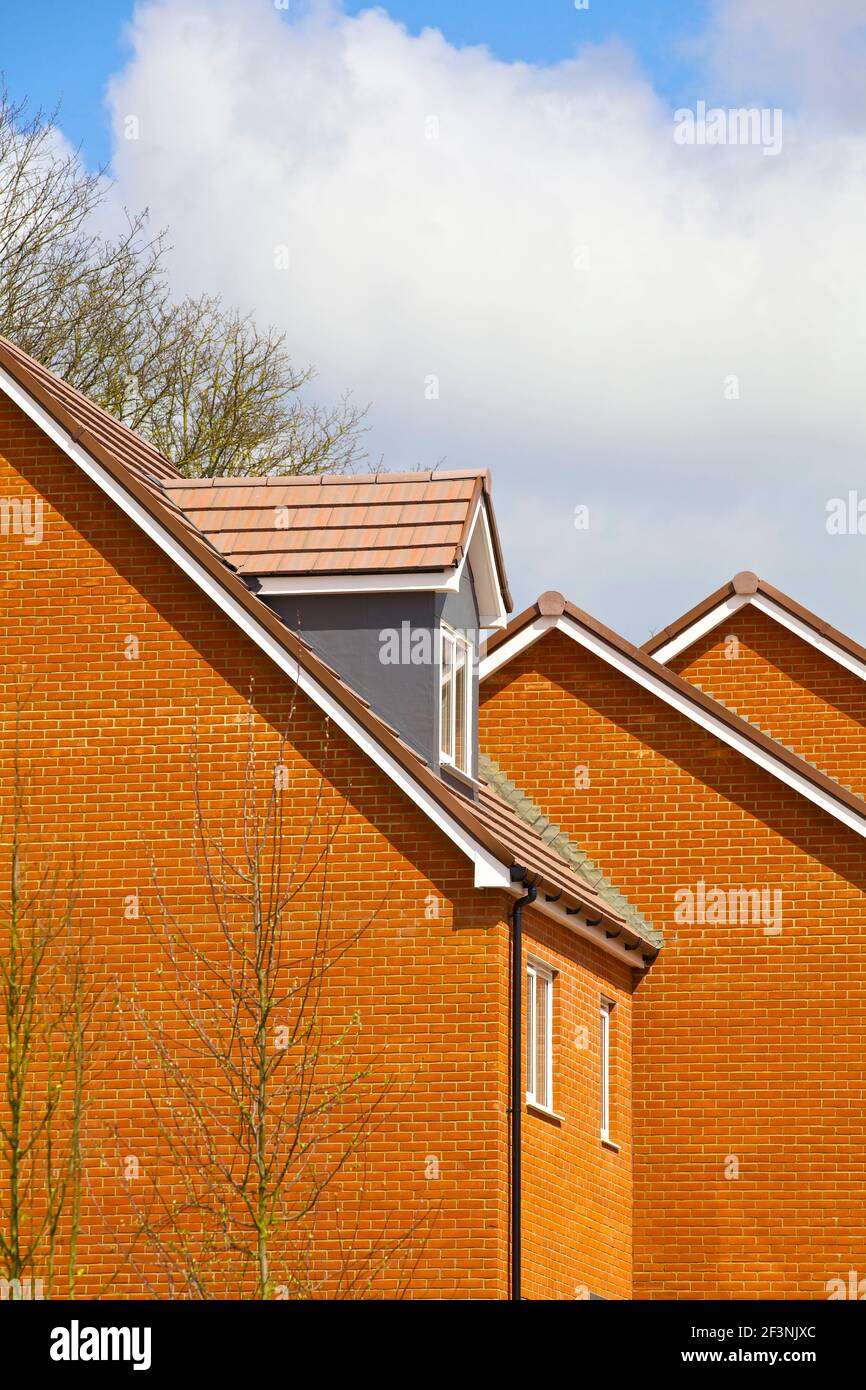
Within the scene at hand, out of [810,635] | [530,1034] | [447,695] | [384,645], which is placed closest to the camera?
[530,1034]

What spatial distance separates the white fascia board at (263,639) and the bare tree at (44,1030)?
2.04 m

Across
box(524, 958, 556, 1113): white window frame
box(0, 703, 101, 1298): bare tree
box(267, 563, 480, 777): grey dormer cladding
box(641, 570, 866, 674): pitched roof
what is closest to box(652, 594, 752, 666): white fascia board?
box(641, 570, 866, 674): pitched roof

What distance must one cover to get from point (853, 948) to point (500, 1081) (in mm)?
6209

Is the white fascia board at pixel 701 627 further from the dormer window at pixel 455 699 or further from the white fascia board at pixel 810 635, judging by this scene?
the dormer window at pixel 455 699

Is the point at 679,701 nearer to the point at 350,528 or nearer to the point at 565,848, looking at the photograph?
the point at 565,848

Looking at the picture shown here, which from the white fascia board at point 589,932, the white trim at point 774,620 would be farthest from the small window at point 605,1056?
the white trim at point 774,620

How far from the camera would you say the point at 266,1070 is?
1490cm

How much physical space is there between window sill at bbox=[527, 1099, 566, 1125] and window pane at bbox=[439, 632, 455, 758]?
3.43 metres

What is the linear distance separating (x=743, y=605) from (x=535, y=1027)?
32.8 ft

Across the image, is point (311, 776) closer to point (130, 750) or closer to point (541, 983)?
point (130, 750)

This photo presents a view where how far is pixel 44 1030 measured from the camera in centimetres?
1697

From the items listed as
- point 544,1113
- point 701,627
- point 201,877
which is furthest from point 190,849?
point 701,627

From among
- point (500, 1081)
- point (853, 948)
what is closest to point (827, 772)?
point (853, 948)

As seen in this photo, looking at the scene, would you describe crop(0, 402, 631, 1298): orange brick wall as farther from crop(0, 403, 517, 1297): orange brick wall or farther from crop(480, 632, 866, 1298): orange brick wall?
crop(480, 632, 866, 1298): orange brick wall
